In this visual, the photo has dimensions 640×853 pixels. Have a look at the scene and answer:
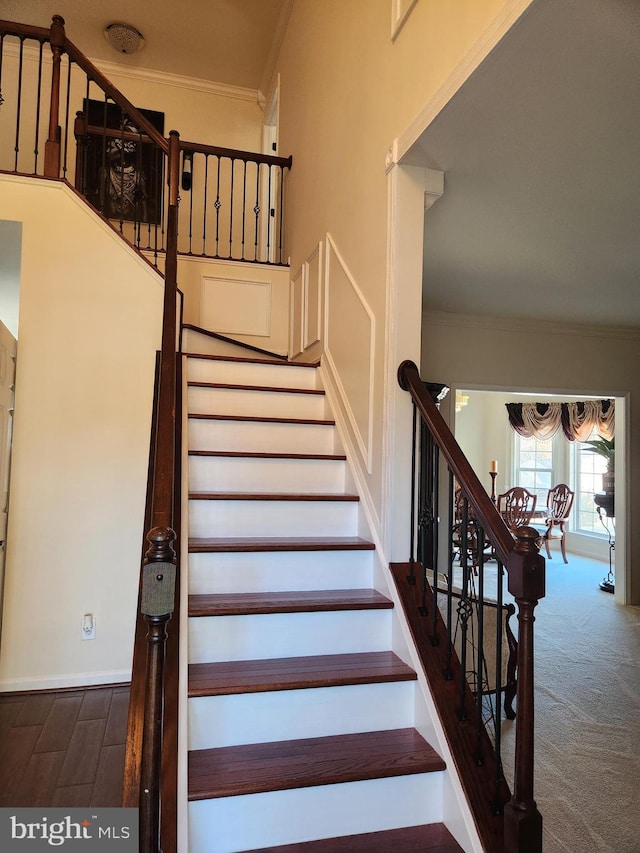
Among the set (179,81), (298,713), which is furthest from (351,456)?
(179,81)

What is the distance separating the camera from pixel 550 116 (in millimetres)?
1999

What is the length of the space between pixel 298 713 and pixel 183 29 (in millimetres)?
6053

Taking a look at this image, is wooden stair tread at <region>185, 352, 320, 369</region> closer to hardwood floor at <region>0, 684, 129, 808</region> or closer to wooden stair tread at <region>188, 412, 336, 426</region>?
wooden stair tread at <region>188, 412, 336, 426</region>

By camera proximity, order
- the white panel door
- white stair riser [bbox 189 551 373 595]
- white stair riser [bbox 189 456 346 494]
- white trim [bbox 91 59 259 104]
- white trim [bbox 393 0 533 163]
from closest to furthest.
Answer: white trim [bbox 393 0 533 163]
white stair riser [bbox 189 551 373 595]
white stair riser [bbox 189 456 346 494]
the white panel door
white trim [bbox 91 59 259 104]

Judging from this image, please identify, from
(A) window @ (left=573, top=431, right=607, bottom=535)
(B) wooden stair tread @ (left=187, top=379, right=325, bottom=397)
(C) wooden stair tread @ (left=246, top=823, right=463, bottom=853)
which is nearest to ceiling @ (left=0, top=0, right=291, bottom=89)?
(B) wooden stair tread @ (left=187, top=379, right=325, bottom=397)

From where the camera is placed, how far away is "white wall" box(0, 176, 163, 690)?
10.3 ft

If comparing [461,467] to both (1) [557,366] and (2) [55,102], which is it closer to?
(2) [55,102]

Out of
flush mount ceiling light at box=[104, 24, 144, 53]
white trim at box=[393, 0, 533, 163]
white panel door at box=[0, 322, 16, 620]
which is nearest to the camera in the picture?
white trim at box=[393, 0, 533, 163]

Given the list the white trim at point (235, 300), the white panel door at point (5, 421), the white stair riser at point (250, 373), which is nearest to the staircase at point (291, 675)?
the white stair riser at point (250, 373)

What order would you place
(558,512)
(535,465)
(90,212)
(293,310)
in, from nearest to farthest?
(90,212)
(293,310)
(558,512)
(535,465)

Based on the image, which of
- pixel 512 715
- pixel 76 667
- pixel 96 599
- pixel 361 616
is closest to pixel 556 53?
pixel 361 616

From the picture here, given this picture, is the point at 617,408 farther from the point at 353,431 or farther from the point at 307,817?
the point at 307,817

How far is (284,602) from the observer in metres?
2.10

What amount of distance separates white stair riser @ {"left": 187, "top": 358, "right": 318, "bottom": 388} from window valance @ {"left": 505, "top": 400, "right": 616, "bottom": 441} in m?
5.62
